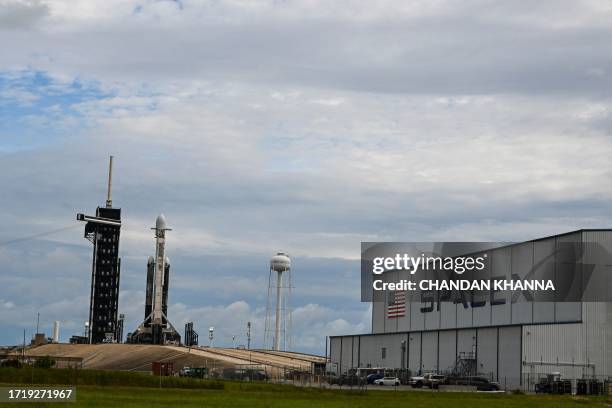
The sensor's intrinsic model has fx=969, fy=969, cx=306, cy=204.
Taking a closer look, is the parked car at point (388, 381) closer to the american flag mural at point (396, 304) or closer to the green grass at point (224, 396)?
the green grass at point (224, 396)

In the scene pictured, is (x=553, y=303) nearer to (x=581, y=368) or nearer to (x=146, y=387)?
(x=581, y=368)

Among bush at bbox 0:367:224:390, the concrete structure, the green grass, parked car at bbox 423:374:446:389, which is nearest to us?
the green grass

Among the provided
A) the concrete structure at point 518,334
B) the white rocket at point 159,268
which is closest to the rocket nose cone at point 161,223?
the white rocket at point 159,268

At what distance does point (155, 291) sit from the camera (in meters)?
179

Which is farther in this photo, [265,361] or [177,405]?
[265,361]

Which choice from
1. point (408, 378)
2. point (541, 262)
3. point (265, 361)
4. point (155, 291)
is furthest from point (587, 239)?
point (155, 291)

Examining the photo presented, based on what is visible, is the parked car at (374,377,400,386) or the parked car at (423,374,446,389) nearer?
the parked car at (423,374,446,389)

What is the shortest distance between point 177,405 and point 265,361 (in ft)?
289

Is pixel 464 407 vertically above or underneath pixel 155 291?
underneath

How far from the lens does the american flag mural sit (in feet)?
459

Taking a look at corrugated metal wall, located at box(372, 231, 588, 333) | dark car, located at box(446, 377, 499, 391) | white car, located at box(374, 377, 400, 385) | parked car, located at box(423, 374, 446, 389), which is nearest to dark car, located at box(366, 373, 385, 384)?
white car, located at box(374, 377, 400, 385)

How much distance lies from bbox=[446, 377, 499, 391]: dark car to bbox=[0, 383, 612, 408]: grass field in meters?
14.6

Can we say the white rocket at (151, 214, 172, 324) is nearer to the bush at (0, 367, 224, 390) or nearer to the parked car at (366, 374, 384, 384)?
the parked car at (366, 374, 384, 384)

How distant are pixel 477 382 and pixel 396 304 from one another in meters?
42.8
